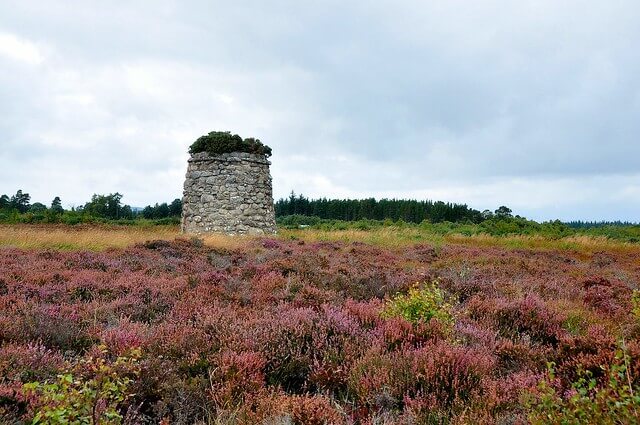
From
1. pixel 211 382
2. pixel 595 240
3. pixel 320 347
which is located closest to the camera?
pixel 211 382

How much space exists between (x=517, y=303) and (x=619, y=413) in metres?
4.22

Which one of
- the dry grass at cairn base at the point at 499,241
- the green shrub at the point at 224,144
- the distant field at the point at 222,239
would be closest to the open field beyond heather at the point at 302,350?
the distant field at the point at 222,239

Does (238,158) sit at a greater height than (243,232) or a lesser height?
greater

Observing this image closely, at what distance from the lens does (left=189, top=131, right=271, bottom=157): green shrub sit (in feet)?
72.9

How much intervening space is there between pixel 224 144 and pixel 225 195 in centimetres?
250

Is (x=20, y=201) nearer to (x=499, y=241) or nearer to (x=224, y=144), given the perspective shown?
(x=224, y=144)

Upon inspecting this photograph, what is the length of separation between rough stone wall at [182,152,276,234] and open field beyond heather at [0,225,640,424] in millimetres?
12645

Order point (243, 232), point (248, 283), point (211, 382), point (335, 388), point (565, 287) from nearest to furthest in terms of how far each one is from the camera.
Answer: point (211, 382)
point (335, 388)
point (248, 283)
point (565, 287)
point (243, 232)

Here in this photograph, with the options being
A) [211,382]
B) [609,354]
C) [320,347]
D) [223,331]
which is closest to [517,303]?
[609,354]

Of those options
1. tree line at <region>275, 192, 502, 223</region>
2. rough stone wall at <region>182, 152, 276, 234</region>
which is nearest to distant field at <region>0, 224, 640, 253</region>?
rough stone wall at <region>182, 152, 276, 234</region>

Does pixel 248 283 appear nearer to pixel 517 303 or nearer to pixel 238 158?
pixel 517 303


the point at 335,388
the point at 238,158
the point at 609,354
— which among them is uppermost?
the point at 238,158

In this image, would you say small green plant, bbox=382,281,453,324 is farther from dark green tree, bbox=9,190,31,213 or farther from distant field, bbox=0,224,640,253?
dark green tree, bbox=9,190,31,213

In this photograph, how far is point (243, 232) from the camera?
21.9 meters
